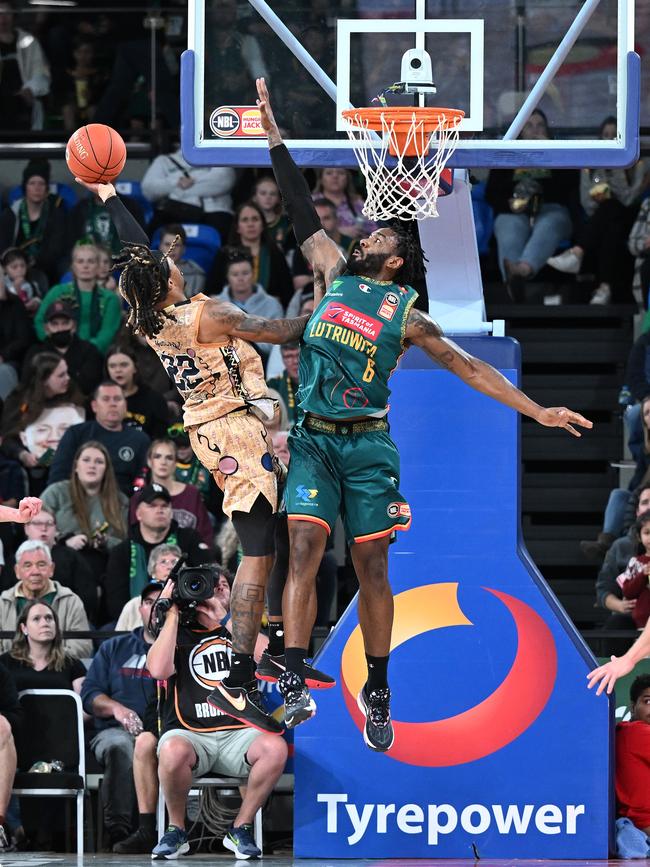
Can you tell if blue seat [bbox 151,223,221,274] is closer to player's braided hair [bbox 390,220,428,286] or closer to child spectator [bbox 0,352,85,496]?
child spectator [bbox 0,352,85,496]

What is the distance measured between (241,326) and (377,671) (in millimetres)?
1821

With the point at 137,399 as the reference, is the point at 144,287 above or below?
above

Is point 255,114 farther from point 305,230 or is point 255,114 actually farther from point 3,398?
point 3,398

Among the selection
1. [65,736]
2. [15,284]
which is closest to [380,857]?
[65,736]

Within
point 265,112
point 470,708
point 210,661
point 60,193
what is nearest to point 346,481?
point 265,112

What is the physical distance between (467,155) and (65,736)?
418 cm

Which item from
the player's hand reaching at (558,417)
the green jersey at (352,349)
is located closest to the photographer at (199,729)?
the green jersey at (352,349)

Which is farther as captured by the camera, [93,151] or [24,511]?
[93,151]

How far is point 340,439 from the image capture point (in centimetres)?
888

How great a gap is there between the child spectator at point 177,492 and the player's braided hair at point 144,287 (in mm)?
3850

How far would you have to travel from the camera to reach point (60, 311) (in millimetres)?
14164

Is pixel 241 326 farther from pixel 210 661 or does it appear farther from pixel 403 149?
pixel 210 661

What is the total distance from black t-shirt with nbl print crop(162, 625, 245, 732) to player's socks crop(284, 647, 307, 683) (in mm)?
1876

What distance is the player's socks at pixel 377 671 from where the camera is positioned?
9008 millimetres
